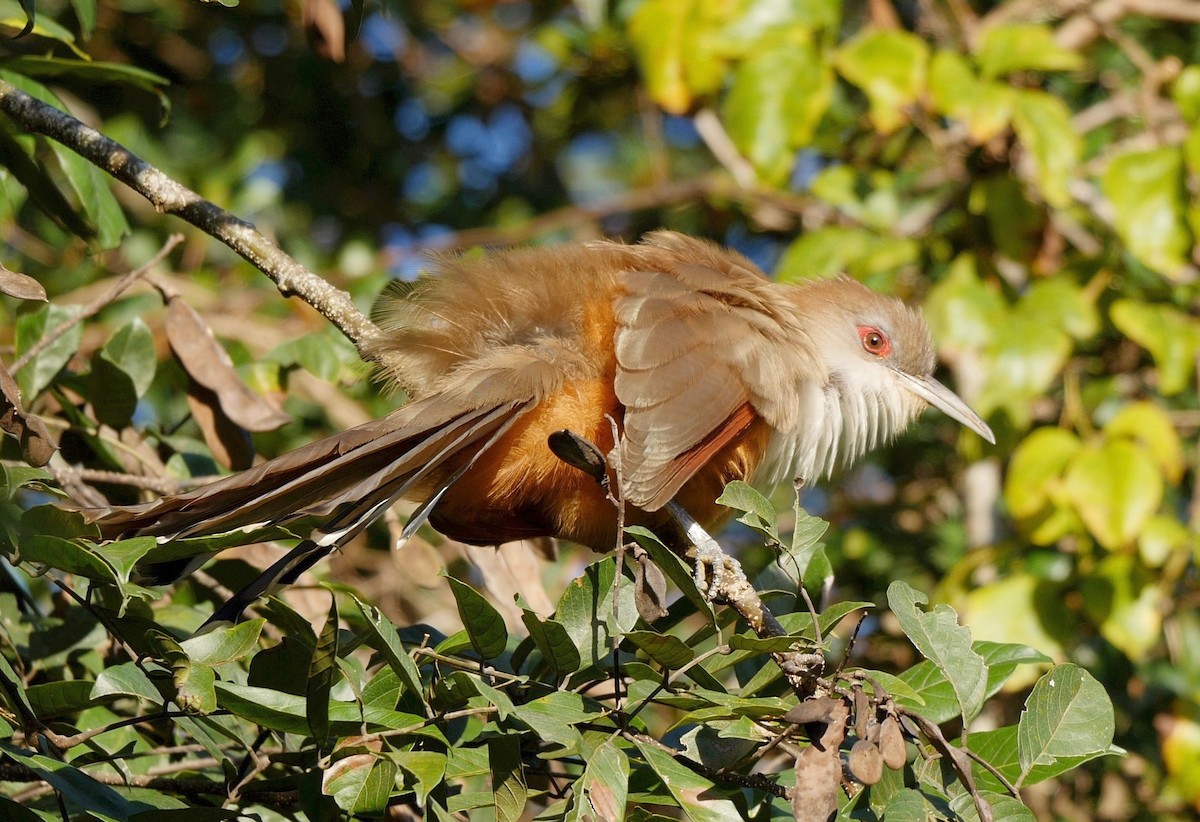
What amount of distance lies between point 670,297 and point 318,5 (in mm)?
1188

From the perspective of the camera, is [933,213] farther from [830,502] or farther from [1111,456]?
[830,502]

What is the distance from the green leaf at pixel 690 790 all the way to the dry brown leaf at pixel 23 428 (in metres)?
1.10

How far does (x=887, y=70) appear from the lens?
426 cm

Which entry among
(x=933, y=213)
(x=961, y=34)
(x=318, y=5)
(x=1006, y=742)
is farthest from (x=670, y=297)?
(x=961, y=34)

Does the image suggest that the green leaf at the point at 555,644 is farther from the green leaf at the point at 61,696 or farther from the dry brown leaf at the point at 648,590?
the green leaf at the point at 61,696

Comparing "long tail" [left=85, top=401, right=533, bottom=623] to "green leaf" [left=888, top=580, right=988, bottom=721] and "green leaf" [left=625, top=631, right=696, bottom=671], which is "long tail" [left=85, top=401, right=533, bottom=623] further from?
"green leaf" [left=888, top=580, right=988, bottom=721]

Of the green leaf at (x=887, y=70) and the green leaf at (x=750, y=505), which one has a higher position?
the green leaf at (x=750, y=505)

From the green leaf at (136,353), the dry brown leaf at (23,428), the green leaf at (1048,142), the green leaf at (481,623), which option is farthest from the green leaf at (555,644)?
the green leaf at (1048,142)

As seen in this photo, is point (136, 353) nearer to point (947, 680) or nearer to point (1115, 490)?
point (947, 680)

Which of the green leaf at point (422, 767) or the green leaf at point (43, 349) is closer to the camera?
the green leaf at point (422, 767)

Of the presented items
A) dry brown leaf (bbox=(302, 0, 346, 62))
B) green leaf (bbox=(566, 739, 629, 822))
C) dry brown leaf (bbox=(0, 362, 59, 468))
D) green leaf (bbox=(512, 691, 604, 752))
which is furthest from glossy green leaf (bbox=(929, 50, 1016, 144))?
dry brown leaf (bbox=(0, 362, 59, 468))

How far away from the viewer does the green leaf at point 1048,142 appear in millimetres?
4129

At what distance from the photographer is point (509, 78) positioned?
661cm

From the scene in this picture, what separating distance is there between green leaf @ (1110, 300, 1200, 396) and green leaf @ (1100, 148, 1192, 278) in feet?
0.81
